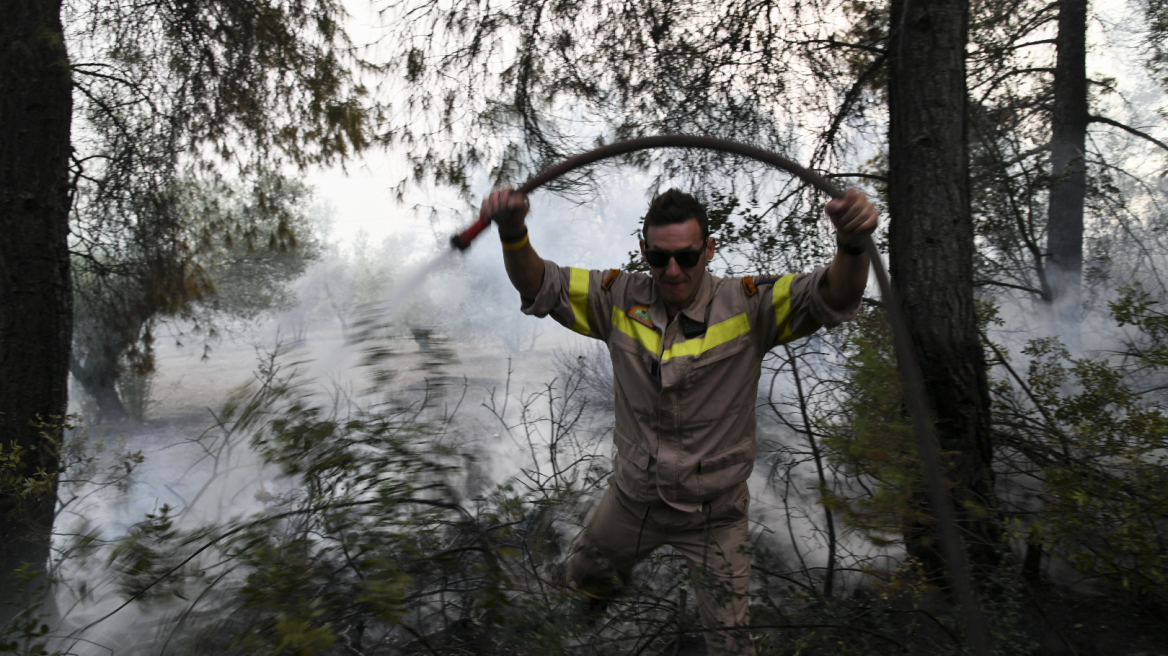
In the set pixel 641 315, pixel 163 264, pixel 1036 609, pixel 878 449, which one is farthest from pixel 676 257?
pixel 163 264

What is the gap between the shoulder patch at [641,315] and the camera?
2553 mm

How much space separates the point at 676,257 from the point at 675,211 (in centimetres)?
17

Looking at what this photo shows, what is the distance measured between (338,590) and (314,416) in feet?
1.94

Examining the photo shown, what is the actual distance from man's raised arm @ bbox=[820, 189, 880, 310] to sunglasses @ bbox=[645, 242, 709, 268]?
451 millimetres

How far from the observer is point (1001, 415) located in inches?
141

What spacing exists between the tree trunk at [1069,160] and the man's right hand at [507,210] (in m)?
4.34

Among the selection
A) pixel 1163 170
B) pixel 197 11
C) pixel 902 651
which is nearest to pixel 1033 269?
pixel 1163 170

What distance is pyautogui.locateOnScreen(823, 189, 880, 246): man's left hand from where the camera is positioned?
6.76ft

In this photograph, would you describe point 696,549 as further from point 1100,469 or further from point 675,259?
point 1100,469

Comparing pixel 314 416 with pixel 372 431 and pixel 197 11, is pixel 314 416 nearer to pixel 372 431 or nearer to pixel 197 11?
pixel 372 431

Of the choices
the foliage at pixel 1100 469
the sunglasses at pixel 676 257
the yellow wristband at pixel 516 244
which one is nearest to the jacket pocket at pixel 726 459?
the sunglasses at pixel 676 257

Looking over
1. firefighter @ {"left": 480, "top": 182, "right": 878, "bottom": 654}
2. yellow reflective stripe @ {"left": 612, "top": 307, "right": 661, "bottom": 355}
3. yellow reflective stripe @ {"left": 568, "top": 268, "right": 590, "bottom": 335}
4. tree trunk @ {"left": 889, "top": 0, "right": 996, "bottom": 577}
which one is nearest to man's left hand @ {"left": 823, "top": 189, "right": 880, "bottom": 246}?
firefighter @ {"left": 480, "top": 182, "right": 878, "bottom": 654}

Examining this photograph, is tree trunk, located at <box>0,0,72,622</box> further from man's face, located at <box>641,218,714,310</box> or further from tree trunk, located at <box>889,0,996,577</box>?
tree trunk, located at <box>889,0,996,577</box>

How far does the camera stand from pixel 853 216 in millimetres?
2074
